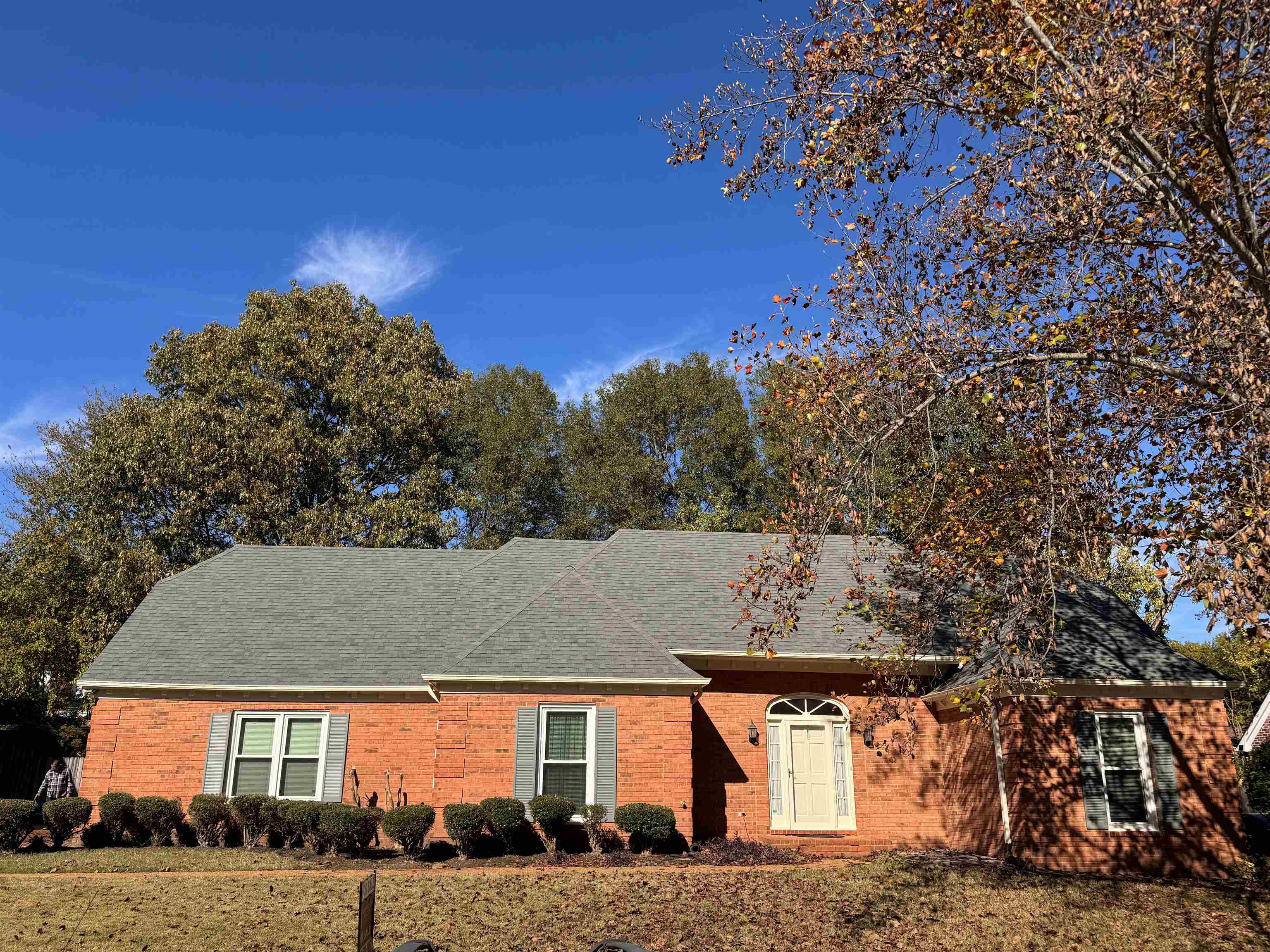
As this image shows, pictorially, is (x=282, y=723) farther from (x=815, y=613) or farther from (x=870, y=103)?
(x=870, y=103)

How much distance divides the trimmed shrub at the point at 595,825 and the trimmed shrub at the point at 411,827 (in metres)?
2.37

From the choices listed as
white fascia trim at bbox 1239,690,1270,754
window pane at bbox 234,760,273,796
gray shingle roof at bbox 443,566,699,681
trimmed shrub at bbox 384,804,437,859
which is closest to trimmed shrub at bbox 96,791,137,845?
window pane at bbox 234,760,273,796

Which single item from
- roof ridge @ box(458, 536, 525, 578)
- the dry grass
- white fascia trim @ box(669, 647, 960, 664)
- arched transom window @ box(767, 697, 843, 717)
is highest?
roof ridge @ box(458, 536, 525, 578)

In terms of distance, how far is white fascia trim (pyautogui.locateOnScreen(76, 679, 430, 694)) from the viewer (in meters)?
16.4

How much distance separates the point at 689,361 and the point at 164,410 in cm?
2009

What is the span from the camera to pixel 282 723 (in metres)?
16.5

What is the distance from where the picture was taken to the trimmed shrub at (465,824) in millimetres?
13984

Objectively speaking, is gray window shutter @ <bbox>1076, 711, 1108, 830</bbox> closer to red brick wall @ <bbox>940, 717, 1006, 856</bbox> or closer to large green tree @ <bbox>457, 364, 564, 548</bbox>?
red brick wall @ <bbox>940, 717, 1006, 856</bbox>

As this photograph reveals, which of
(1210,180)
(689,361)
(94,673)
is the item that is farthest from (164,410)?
(1210,180)

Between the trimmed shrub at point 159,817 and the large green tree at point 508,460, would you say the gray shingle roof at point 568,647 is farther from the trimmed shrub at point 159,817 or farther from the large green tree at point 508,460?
the large green tree at point 508,460

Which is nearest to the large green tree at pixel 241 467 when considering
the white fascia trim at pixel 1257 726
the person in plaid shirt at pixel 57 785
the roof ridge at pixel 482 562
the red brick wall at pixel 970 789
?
the person in plaid shirt at pixel 57 785

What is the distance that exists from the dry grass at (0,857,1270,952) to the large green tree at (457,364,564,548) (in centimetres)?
2519

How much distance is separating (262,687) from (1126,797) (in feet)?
48.2

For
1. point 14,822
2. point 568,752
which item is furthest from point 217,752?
point 568,752
